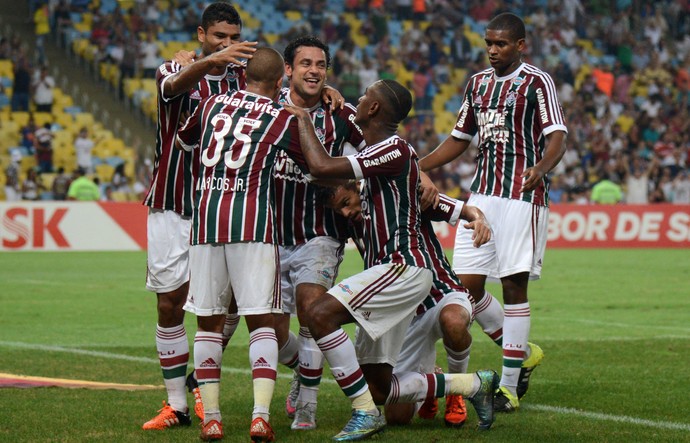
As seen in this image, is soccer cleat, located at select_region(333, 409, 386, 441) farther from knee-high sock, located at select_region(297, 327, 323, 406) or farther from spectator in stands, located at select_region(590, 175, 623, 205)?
spectator in stands, located at select_region(590, 175, 623, 205)

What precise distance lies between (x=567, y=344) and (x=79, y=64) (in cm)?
2055

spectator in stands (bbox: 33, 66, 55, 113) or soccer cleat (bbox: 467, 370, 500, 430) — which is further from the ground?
spectator in stands (bbox: 33, 66, 55, 113)

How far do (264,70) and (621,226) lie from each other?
19683mm

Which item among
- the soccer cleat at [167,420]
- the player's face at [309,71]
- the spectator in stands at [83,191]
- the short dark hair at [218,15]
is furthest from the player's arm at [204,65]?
the spectator in stands at [83,191]

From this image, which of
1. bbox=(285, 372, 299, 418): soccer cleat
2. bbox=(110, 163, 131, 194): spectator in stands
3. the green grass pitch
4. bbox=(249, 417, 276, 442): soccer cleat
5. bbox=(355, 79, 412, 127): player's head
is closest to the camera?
bbox=(249, 417, 276, 442): soccer cleat

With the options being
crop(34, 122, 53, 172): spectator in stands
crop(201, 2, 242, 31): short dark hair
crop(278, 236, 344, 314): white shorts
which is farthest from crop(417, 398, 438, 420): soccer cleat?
crop(34, 122, 53, 172): spectator in stands

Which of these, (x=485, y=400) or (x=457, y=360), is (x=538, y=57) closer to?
(x=457, y=360)

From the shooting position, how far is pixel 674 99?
32469 mm

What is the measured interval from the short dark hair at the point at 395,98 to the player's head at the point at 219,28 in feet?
3.26

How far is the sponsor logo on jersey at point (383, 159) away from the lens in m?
5.87

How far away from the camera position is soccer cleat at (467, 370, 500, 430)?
6078mm

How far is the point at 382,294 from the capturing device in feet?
19.3

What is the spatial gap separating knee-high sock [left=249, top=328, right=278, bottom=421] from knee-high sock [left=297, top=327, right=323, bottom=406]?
0.56 meters

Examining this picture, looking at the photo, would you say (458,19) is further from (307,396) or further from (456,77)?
(307,396)
